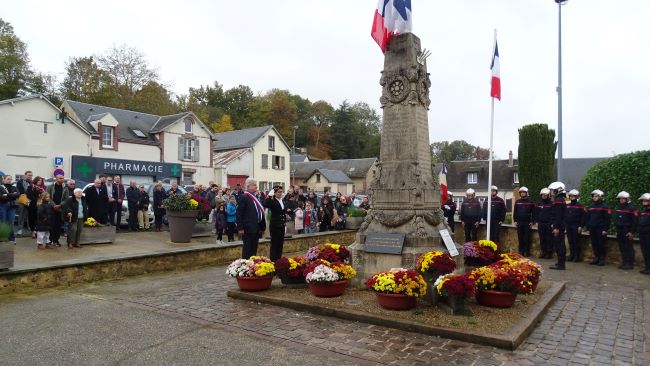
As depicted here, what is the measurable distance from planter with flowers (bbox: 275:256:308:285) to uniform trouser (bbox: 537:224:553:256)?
8.42m

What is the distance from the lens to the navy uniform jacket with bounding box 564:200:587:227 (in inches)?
476

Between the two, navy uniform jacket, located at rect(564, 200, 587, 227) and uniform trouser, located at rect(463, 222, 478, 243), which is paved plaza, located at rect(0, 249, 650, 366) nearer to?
navy uniform jacket, located at rect(564, 200, 587, 227)

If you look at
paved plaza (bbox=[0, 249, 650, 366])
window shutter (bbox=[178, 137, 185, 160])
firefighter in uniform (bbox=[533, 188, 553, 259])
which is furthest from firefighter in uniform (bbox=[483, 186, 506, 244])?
window shutter (bbox=[178, 137, 185, 160])

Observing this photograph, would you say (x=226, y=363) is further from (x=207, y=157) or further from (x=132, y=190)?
(x=207, y=157)

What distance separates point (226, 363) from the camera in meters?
4.70

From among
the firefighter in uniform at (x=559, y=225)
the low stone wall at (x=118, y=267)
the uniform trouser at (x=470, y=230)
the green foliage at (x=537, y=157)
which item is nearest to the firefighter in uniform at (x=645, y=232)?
the firefighter in uniform at (x=559, y=225)

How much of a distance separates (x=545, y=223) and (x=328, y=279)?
8691 millimetres

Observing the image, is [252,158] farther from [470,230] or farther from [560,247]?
[560,247]

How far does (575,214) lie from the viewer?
12133mm

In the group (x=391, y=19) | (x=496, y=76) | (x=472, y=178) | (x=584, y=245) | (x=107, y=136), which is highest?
(x=107, y=136)

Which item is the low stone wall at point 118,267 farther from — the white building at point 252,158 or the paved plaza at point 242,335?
the white building at point 252,158

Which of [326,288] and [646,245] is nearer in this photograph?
[326,288]

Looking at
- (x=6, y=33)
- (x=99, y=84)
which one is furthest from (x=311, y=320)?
(x=6, y=33)

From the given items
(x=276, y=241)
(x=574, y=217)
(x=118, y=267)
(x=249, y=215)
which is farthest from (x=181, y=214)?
(x=574, y=217)
